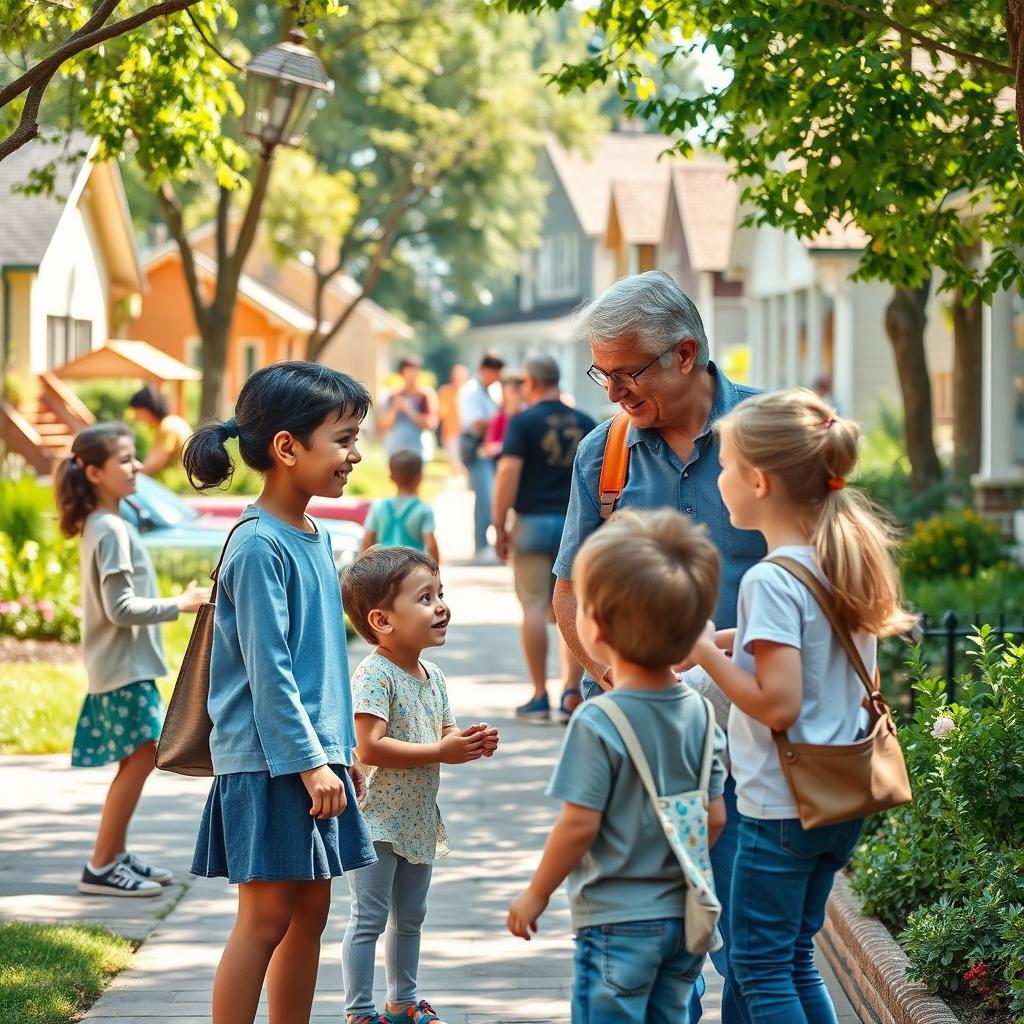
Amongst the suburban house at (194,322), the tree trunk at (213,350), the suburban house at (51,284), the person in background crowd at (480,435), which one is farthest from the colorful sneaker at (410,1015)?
the suburban house at (194,322)

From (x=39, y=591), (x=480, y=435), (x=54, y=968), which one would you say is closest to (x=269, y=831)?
(x=54, y=968)

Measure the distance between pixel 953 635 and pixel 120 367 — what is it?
21672 millimetres

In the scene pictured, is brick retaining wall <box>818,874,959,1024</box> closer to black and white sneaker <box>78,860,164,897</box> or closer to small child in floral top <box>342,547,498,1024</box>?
small child in floral top <box>342,547,498,1024</box>

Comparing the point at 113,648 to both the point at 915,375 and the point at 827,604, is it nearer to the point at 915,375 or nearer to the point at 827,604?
the point at 827,604

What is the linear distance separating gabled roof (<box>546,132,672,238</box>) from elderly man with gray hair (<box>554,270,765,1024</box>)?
44978 millimetres

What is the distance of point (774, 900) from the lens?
3451 mm

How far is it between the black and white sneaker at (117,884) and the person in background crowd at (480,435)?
→ 12.4 m

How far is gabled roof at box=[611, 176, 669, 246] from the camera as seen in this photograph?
37.8 m

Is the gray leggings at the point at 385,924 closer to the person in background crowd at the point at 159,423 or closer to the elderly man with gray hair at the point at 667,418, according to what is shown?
the elderly man with gray hair at the point at 667,418

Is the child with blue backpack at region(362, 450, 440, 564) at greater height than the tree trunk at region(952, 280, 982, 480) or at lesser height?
lesser

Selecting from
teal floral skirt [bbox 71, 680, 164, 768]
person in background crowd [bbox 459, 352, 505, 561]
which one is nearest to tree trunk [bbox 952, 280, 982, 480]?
person in background crowd [bbox 459, 352, 505, 561]

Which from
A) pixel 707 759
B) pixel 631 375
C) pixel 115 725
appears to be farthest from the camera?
pixel 115 725

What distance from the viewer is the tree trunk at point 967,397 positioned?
1541 cm

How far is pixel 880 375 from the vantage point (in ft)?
82.1
